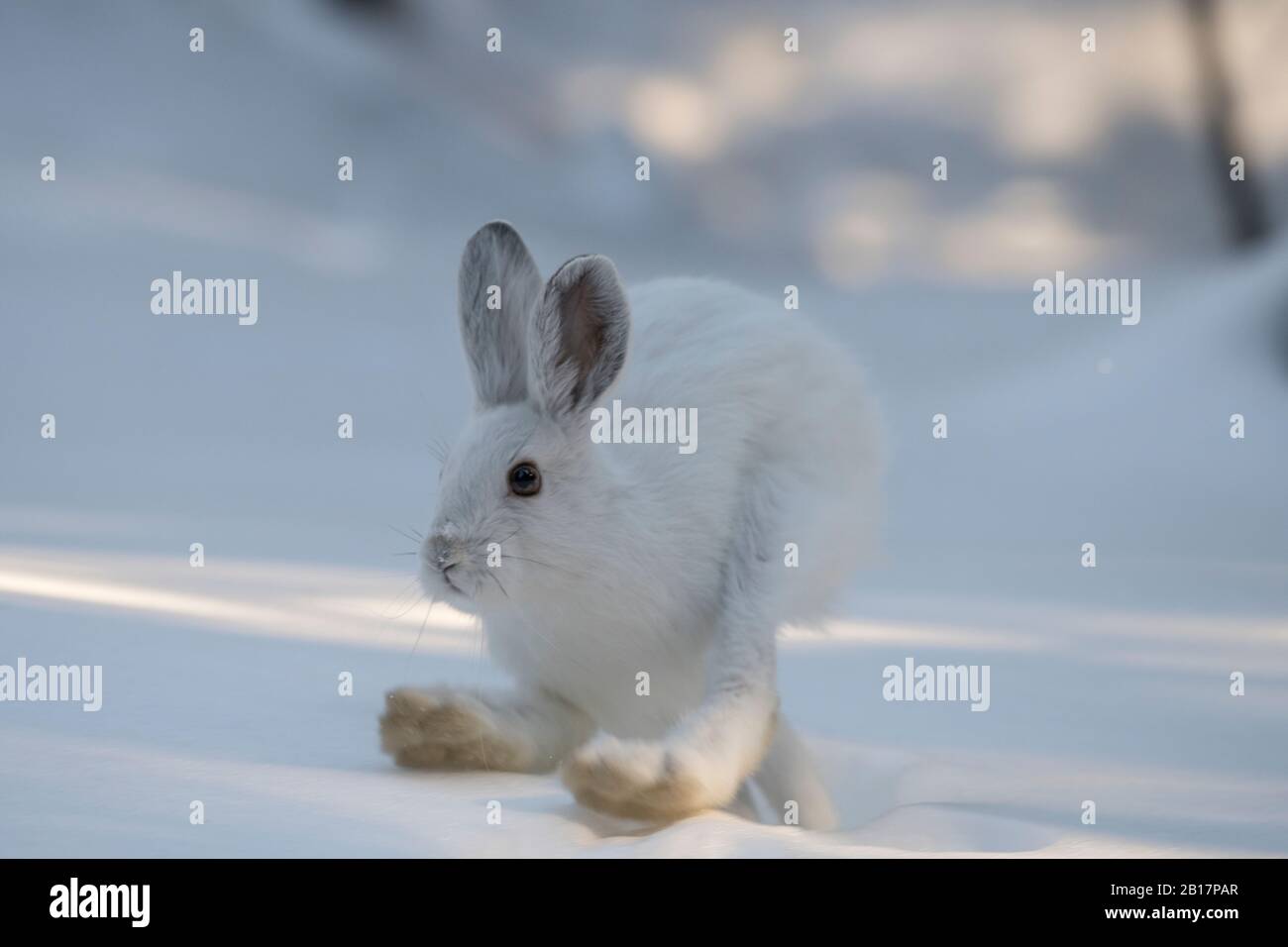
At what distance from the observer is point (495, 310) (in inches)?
125

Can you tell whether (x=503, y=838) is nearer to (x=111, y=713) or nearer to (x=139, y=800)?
(x=139, y=800)

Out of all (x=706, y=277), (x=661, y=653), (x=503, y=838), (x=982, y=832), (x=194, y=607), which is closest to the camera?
(x=503, y=838)

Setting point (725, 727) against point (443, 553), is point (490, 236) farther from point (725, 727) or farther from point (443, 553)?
point (725, 727)

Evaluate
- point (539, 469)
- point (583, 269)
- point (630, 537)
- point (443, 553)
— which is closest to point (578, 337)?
A: point (583, 269)

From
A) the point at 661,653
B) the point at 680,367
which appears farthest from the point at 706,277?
the point at 661,653

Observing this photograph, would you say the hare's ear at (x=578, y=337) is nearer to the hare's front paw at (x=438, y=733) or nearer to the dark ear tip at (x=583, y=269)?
the dark ear tip at (x=583, y=269)

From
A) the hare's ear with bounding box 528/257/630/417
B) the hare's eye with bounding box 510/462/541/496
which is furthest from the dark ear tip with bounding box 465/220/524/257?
the hare's eye with bounding box 510/462/541/496

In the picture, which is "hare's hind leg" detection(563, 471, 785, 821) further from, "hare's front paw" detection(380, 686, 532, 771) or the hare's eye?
the hare's eye

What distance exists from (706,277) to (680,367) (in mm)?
464

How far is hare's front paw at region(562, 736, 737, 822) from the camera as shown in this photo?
106 inches

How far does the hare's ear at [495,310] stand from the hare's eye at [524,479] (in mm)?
253

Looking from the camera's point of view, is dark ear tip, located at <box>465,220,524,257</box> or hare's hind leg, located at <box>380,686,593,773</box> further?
dark ear tip, located at <box>465,220,524,257</box>

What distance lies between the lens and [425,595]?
2941 mm

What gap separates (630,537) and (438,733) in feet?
1.83
